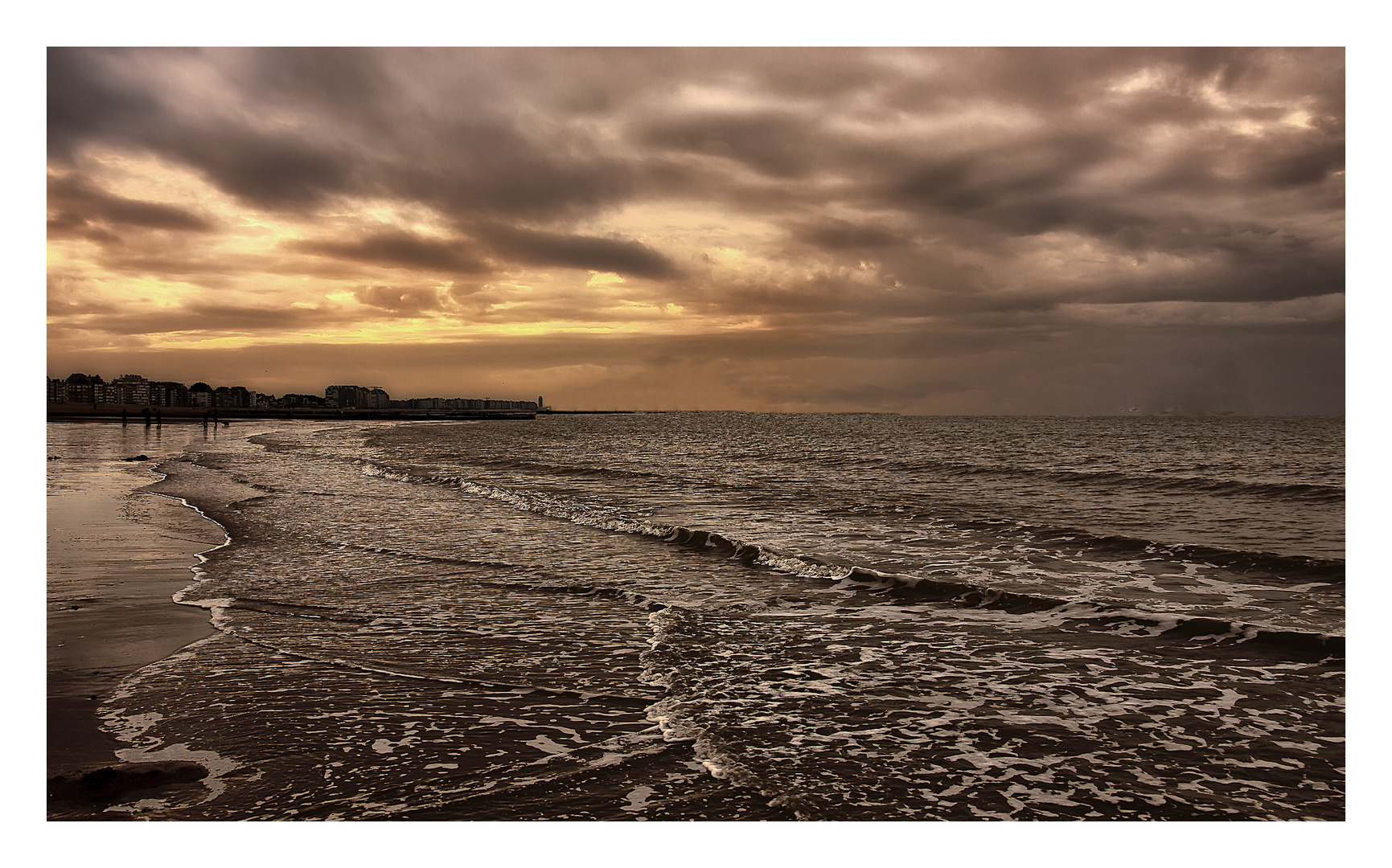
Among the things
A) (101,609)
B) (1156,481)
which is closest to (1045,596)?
(101,609)

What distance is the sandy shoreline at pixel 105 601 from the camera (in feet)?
22.7

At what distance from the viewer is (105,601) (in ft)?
38.4

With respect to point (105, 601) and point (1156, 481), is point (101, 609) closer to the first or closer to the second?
point (105, 601)

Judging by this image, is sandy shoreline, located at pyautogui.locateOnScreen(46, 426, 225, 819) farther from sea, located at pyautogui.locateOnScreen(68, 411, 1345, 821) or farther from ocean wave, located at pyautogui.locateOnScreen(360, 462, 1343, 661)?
ocean wave, located at pyautogui.locateOnScreen(360, 462, 1343, 661)

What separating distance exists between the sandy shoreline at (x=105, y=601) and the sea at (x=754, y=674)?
33 centimetres

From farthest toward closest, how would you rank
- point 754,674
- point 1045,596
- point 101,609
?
point 1045,596
point 101,609
point 754,674

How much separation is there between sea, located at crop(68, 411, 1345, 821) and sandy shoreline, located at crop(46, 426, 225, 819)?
330mm

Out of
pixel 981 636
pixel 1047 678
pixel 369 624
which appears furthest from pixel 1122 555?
pixel 369 624

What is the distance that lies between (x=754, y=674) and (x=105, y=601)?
10.2m

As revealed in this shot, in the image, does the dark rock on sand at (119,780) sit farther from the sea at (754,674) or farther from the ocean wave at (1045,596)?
the ocean wave at (1045,596)

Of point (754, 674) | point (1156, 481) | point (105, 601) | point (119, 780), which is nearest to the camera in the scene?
point (119, 780)

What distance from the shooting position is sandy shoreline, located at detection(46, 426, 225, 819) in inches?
273

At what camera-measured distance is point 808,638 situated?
33.4 ft

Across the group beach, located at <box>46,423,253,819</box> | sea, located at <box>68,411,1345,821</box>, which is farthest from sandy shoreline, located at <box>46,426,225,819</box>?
sea, located at <box>68,411,1345,821</box>
